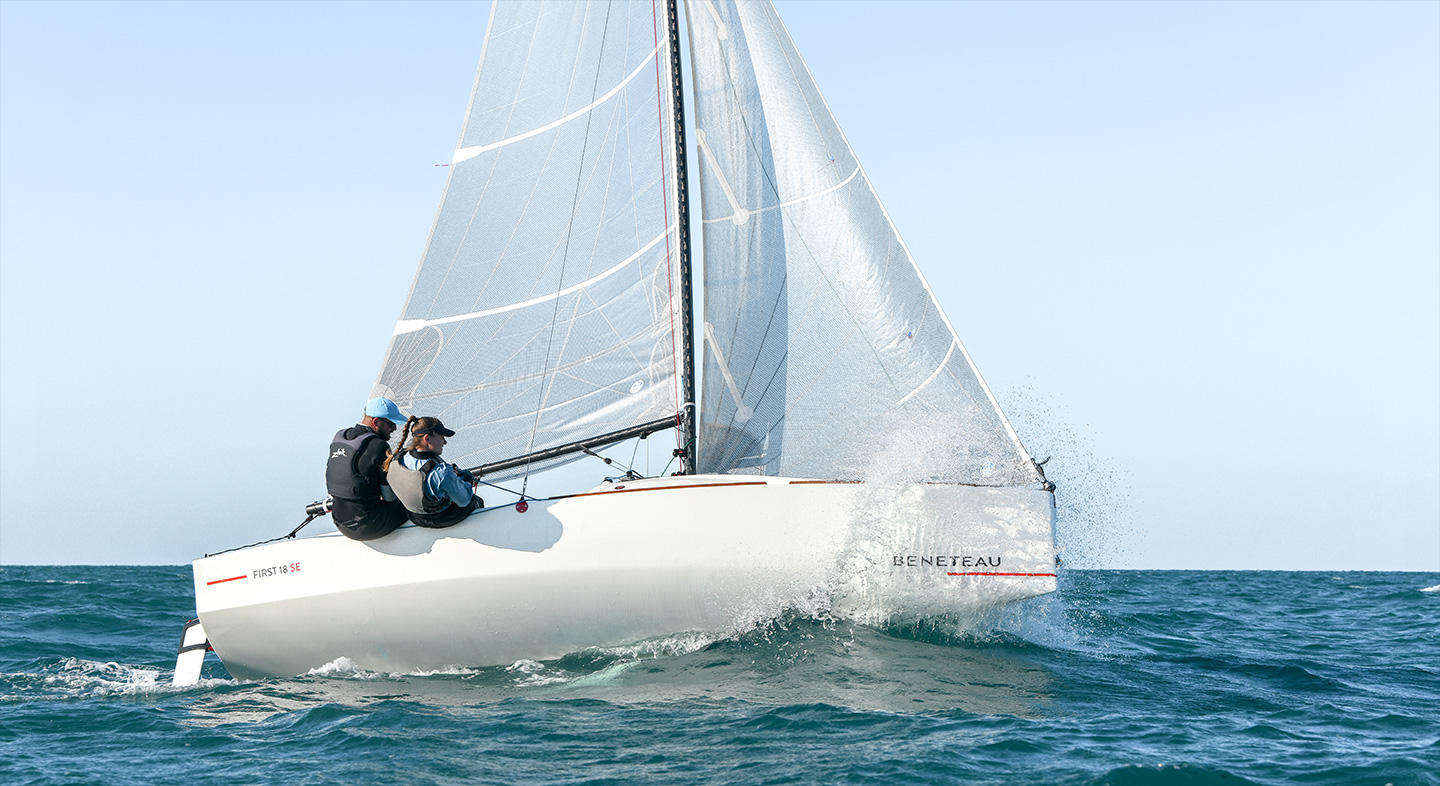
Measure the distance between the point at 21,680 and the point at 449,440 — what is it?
141 inches

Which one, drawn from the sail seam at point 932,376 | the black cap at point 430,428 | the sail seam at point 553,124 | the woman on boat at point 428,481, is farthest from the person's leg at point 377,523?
the sail seam at point 932,376

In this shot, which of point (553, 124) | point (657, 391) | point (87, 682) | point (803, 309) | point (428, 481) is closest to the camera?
point (428, 481)

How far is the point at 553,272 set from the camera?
352 inches

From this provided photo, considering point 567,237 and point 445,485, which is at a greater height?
point 567,237

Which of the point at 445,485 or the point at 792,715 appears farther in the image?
the point at 445,485

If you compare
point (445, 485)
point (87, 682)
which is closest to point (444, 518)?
point (445, 485)

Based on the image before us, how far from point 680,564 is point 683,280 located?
2.55 meters

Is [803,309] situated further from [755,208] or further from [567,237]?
[567,237]

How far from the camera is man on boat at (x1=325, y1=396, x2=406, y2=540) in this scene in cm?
755

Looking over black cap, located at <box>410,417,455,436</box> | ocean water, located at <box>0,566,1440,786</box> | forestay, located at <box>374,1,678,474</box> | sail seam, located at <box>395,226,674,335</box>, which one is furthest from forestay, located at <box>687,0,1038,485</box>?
black cap, located at <box>410,417,455,436</box>

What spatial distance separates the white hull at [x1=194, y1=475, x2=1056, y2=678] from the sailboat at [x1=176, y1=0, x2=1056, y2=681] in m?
0.02

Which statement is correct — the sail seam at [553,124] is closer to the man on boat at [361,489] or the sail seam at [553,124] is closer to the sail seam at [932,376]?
the man on boat at [361,489]

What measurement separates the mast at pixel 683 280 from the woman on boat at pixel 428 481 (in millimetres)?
1741

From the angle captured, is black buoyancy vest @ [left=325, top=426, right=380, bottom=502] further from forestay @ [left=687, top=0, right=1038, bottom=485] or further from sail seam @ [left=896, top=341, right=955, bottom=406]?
sail seam @ [left=896, top=341, right=955, bottom=406]
